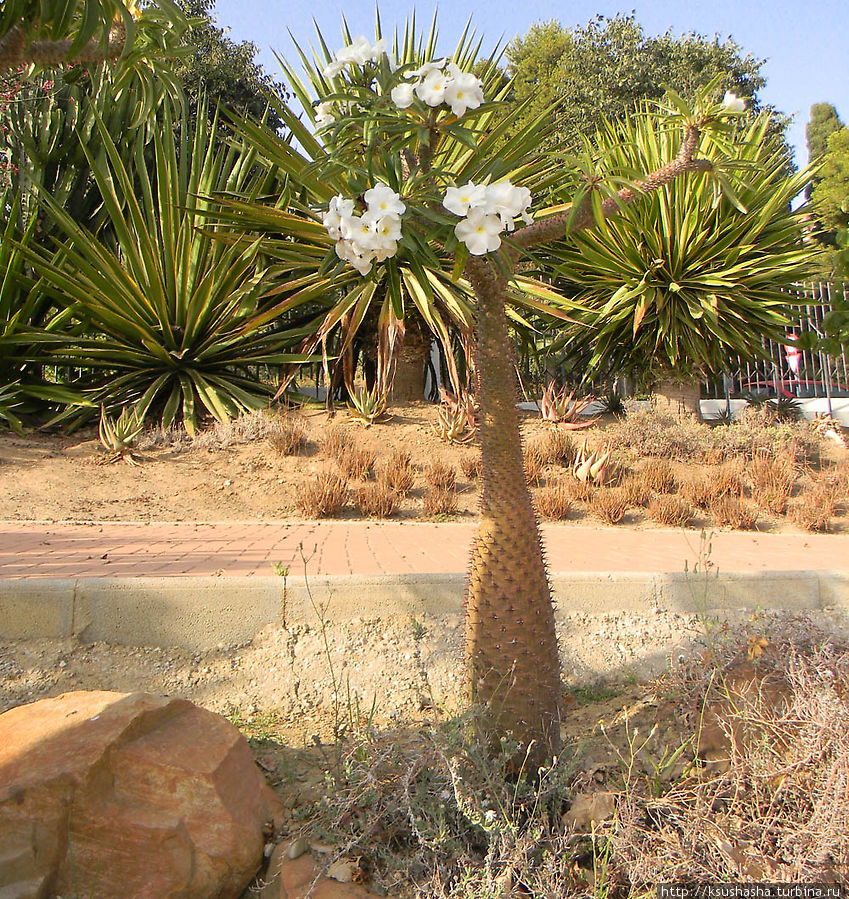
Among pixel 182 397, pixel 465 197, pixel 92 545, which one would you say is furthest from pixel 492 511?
pixel 182 397

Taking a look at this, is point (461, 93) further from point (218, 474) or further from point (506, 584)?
point (218, 474)

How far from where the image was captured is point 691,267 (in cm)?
859

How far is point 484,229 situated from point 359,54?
2.13ft

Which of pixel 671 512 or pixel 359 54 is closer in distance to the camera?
pixel 359 54

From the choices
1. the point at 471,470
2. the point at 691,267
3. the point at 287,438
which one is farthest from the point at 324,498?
the point at 691,267

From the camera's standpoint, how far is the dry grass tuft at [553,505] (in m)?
6.21

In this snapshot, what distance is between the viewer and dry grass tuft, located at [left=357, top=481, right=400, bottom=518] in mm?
6066

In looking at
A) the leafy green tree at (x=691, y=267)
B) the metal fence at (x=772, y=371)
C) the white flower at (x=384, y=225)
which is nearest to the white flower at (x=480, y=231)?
the white flower at (x=384, y=225)

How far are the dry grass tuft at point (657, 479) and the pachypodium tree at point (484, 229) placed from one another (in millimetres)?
4624

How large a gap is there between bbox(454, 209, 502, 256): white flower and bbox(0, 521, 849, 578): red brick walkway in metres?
1.65

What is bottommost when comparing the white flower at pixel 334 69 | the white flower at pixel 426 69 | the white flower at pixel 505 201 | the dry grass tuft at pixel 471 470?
the dry grass tuft at pixel 471 470

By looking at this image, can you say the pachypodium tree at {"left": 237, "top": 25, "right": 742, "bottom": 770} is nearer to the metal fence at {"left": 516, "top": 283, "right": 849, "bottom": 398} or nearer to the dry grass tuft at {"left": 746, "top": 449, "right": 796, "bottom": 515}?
the dry grass tuft at {"left": 746, "top": 449, "right": 796, "bottom": 515}

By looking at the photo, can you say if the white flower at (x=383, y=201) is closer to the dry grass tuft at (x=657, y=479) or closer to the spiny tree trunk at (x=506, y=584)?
the spiny tree trunk at (x=506, y=584)

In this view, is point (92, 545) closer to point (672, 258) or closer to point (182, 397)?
point (182, 397)
